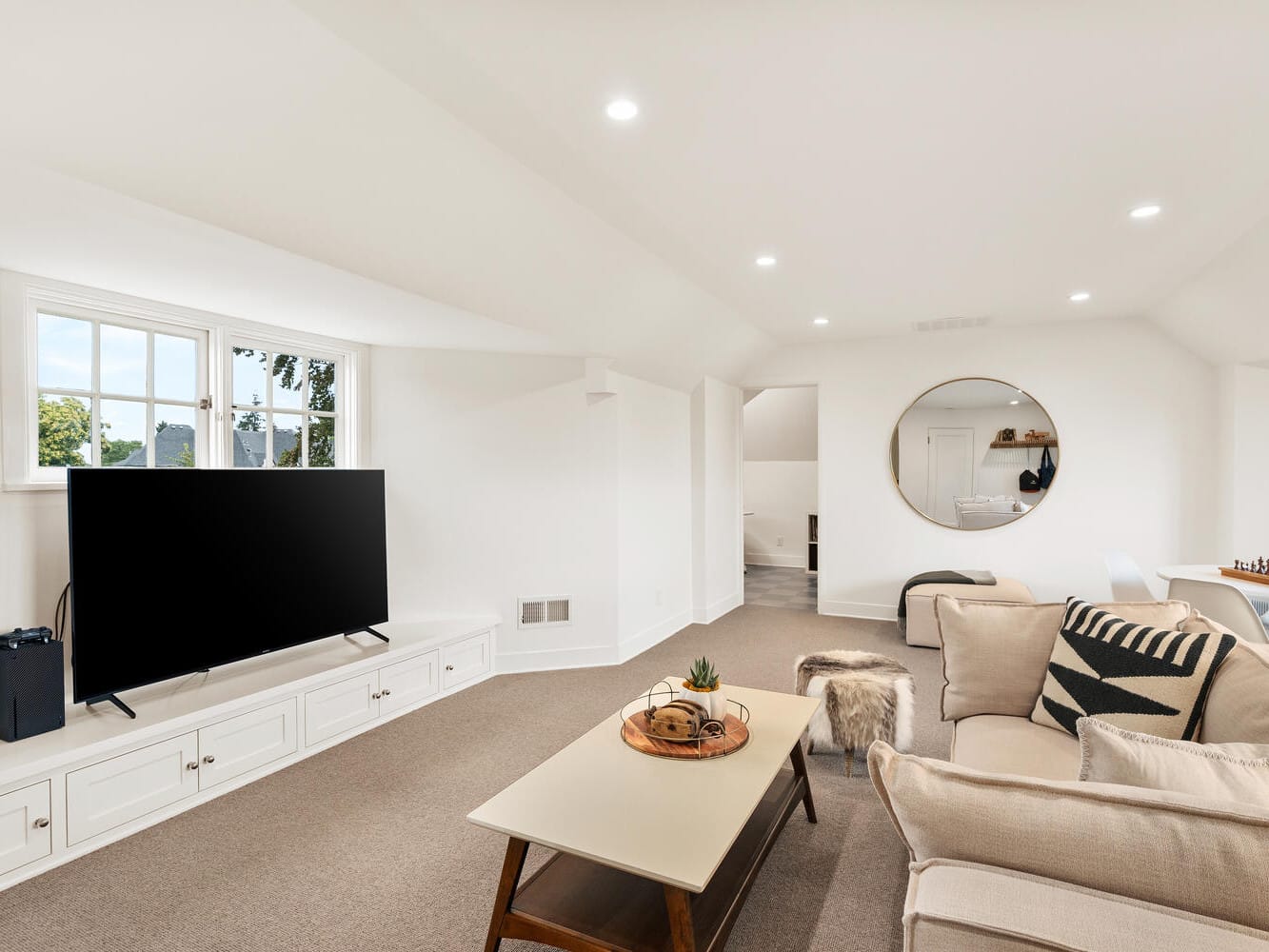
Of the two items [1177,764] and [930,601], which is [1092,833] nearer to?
[1177,764]

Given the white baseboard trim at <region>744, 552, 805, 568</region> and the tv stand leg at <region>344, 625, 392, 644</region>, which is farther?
the white baseboard trim at <region>744, 552, 805, 568</region>

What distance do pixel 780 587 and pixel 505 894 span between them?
629cm

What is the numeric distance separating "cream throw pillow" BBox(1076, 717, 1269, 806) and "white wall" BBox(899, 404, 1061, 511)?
501 centimetres

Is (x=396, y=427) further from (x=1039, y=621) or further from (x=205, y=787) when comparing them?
(x=1039, y=621)

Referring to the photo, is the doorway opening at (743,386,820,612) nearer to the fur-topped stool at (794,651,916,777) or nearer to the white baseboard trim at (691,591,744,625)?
the white baseboard trim at (691,591,744,625)

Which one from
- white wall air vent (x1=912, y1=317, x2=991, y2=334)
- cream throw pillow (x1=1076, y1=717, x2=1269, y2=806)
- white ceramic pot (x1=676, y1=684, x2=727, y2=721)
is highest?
white wall air vent (x1=912, y1=317, x2=991, y2=334)

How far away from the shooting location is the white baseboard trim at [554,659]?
449cm

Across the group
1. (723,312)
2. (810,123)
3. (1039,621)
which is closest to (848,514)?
(723,312)

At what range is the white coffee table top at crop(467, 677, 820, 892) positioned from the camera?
1641 millimetres

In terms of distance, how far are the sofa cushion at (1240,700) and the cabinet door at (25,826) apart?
3.52 metres

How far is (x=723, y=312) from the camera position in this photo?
4965 millimetres

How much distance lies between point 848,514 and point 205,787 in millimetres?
5141

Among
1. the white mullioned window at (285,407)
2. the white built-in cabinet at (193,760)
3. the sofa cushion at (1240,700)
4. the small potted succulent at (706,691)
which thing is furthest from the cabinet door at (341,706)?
the sofa cushion at (1240,700)

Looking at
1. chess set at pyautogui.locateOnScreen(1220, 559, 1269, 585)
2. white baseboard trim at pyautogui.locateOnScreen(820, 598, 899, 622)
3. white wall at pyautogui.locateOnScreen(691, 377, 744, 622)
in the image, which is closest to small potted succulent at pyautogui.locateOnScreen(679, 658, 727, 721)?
chess set at pyautogui.locateOnScreen(1220, 559, 1269, 585)
